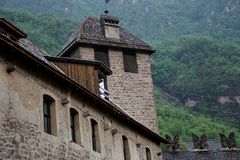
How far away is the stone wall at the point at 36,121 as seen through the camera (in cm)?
1559

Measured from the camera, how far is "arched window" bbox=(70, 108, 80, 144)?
20.3 meters

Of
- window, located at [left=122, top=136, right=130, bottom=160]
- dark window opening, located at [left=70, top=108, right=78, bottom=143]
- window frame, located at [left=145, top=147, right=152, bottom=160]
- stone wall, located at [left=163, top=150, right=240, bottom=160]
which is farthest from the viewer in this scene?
stone wall, located at [left=163, top=150, right=240, bottom=160]

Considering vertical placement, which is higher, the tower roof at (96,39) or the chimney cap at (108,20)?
the chimney cap at (108,20)

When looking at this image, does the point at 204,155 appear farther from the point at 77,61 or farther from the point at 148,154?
the point at 77,61

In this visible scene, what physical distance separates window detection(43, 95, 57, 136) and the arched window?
154cm

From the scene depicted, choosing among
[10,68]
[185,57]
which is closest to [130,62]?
[10,68]

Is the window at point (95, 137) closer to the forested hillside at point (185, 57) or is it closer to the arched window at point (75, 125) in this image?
the arched window at point (75, 125)

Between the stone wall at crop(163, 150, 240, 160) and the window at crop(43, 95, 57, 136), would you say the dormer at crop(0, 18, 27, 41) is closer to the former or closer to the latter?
the window at crop(43, 95, 57, 136)

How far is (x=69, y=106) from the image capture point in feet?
65.0

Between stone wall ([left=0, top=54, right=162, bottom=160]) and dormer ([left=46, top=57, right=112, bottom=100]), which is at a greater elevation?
dormer ([left=46, top=57, right=112, bottom=100])

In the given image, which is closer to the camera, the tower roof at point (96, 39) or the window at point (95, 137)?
the window at point (95, 137)

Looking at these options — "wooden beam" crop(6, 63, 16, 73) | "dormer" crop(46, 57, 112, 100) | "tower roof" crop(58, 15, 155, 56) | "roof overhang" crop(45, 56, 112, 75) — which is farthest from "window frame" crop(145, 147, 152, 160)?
"wooden beam" crop(6, 63, 16, 73)

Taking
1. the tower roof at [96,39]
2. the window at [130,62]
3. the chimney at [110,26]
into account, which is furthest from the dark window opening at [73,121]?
the chimney at [110,26]

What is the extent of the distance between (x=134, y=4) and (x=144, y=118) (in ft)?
498
